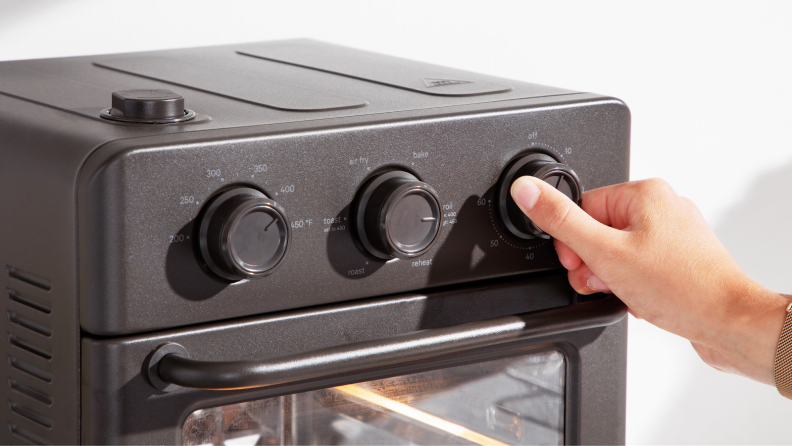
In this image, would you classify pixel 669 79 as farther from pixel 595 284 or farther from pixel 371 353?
pixel 371 353

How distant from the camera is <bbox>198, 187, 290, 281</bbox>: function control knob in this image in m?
0.56

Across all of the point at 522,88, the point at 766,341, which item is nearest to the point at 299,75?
the point at 522,88

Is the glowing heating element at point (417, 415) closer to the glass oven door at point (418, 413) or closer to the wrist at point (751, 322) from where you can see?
the glass oven door at point (418, 413)

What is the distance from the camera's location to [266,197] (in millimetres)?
579

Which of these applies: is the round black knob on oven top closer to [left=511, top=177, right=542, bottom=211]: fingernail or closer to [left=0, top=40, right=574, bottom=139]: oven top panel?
[left=0, top=40, right=574, bottom=139]: oven top panel

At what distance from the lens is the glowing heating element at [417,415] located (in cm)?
69

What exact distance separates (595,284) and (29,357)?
0.47m

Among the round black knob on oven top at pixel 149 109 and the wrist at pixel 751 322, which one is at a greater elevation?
the round black knob on oven top at pixel 149 109

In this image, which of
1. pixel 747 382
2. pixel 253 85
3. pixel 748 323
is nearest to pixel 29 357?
pixel 253 85

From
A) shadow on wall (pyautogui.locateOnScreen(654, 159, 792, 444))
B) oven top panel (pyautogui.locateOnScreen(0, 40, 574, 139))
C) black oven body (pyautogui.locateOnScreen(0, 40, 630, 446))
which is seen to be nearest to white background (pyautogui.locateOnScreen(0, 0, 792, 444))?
shadow on wall (pyautogui.locateOnScreen(654, 159, 792, 444))

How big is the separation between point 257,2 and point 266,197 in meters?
0.75

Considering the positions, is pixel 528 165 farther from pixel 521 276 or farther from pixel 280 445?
pixel 280 445

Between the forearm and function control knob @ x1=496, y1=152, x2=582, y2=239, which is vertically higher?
function control knob @ x1=496, y1=152, x2=582, y2=239

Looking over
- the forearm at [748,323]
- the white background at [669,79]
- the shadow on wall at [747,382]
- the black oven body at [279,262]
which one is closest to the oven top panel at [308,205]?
the black oven body at [279,262]
